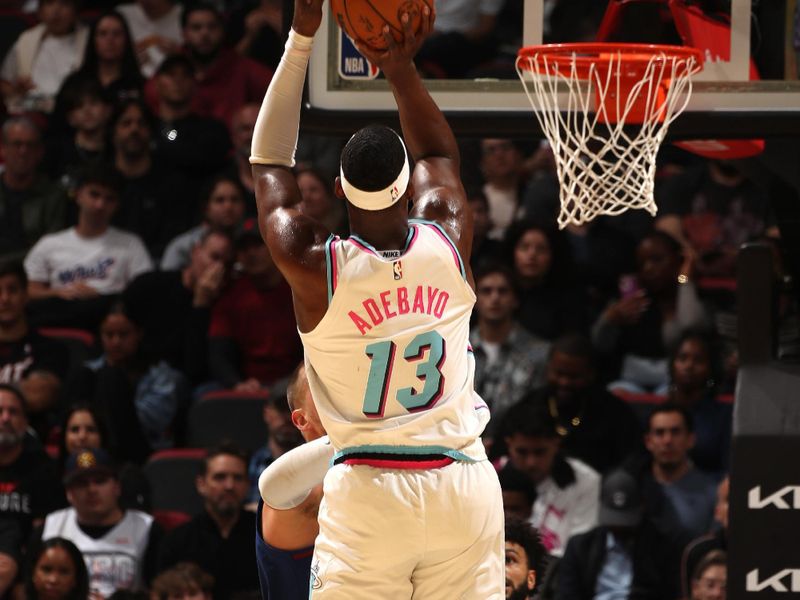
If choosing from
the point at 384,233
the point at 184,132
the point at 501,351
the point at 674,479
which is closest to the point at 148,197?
the point at 184,132

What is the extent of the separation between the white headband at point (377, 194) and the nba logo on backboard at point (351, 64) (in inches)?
61.8

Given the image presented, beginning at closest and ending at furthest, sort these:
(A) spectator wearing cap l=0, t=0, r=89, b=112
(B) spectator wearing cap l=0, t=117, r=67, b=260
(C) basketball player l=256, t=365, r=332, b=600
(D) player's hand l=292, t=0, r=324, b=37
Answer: (D) player's hand l=292, t=0, r=324, b=37 < (C) basketball player l=256, t=365, r=332, b=600 < (B) spectator wearing cap l=0, t=117, r=67, b=260 < (A) spectator wearing cap l=0, t=0, r=89, b=112

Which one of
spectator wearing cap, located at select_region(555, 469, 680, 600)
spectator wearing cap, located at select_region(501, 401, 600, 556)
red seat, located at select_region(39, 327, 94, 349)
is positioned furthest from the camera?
red seat, located at select_region(39, 327, 94, 349)

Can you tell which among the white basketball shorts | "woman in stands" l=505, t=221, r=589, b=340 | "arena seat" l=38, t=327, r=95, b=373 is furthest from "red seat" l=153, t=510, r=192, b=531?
the white basketball shorts

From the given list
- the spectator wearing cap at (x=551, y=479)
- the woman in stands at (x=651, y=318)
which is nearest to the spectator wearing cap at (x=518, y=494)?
the spectator wearing cap at (x=551, y=479)

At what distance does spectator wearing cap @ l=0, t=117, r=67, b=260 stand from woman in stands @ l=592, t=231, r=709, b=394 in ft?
12.6

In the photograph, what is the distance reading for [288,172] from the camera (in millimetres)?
4375

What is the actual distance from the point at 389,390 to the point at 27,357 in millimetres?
5591

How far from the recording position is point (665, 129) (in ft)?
17.9

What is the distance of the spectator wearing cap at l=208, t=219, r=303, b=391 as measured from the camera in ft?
30.5

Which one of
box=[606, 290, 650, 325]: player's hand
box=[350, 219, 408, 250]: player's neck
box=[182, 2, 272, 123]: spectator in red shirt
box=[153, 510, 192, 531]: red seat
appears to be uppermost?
box=[182, 2, 272, 123]: spectator in red shirt

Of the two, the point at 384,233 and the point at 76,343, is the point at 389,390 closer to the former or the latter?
the point at 384,233

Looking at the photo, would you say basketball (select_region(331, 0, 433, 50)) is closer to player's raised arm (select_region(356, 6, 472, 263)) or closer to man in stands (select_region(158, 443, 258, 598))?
player's raised arm (select_region(356, 6, 472, 263))

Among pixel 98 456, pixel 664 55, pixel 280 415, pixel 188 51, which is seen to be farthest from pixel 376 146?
pixel 188 51
